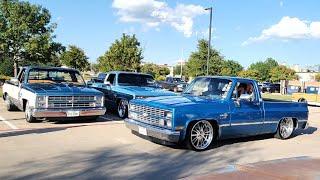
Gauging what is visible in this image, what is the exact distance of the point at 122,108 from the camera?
50.2 ft

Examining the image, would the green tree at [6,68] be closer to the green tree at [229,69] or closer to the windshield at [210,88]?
the green tree at [229,69]

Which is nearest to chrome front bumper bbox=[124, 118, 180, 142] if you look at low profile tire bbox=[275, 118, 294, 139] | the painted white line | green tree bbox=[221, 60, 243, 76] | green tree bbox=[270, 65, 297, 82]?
the painted white line

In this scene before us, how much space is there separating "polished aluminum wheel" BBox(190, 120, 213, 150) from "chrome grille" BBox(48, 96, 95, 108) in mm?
4535

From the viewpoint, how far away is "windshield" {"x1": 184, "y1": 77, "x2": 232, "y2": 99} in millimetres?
10570

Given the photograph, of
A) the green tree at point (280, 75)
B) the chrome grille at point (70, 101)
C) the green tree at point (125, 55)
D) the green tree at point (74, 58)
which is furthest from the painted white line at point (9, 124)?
the green tree at point (280, 75)

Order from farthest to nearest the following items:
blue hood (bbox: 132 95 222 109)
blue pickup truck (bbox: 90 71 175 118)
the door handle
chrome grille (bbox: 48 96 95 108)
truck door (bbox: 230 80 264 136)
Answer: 1. blue pickup truck (bbox: 90 71 175 118)
2. chrome grille (bbox: 48 96 95 108)
3. truck door (bbox: 230 80 264 136)
4. the door handle
5. blue hood (bbox: 132 95 222 109)

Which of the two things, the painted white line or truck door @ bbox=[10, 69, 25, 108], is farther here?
truck door @ bbox=[10, 69, 25, 108]

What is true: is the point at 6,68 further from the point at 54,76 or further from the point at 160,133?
the point at 160,133

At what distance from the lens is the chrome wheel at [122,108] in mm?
15047

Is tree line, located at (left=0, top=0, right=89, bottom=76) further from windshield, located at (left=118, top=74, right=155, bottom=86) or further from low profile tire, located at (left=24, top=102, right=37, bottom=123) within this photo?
low profile tire, located at (left=24, top=102, right=37, bottom=123)

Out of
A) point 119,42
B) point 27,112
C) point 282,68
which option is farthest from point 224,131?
point 282,68

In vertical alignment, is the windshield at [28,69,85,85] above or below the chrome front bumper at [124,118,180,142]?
above

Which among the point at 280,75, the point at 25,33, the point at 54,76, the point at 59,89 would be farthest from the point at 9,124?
the point at 280,75

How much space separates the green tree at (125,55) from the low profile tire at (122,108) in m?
31.6
